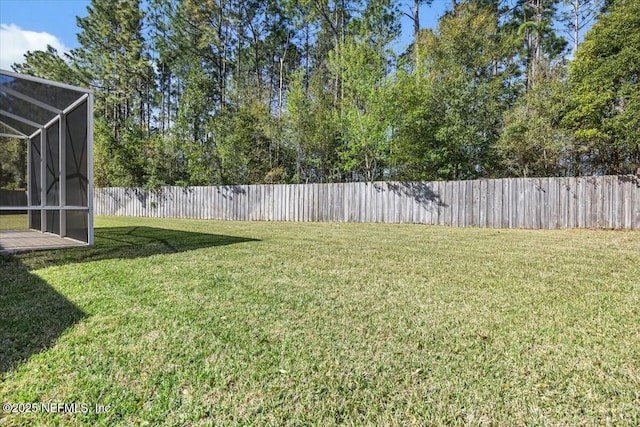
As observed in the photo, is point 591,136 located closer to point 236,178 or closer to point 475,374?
point 475,374

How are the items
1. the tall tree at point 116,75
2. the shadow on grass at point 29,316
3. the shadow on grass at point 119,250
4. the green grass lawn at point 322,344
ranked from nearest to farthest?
the green grass lawn at point 322,344, the shadow on grass at point 29,316, the shadow on grass at point 119,250, the tall tree at point 116,75

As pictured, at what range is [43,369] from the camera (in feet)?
5.23

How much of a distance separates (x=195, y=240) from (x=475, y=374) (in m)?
5.26

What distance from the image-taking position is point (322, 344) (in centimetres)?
188

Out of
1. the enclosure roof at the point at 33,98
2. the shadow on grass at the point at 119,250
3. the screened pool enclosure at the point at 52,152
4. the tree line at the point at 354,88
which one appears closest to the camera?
the shadow on grass at the point at 119,250

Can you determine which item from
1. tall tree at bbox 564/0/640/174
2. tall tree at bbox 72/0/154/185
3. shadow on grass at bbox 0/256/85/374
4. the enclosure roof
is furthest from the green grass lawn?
tall tree at bbox 72/0/154/185

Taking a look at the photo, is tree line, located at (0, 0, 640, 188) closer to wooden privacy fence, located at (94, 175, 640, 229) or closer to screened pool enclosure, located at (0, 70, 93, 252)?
wooden privacy fence, located at (94, 175, 640, 229)

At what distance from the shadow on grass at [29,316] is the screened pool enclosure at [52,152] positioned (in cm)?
225

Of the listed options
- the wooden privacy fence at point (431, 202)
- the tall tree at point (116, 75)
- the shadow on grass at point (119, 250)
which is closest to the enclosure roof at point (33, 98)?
the shadow on grass at point (119, 250)

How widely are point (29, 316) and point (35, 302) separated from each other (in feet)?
1.14

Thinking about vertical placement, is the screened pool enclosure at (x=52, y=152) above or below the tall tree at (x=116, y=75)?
below

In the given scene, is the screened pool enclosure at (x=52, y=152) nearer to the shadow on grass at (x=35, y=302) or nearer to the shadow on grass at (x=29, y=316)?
the shadow on grass at (x=35, y=302)

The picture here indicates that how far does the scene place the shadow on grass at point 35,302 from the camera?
185 centimetres

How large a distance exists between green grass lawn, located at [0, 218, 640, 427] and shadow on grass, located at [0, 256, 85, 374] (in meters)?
0.01
